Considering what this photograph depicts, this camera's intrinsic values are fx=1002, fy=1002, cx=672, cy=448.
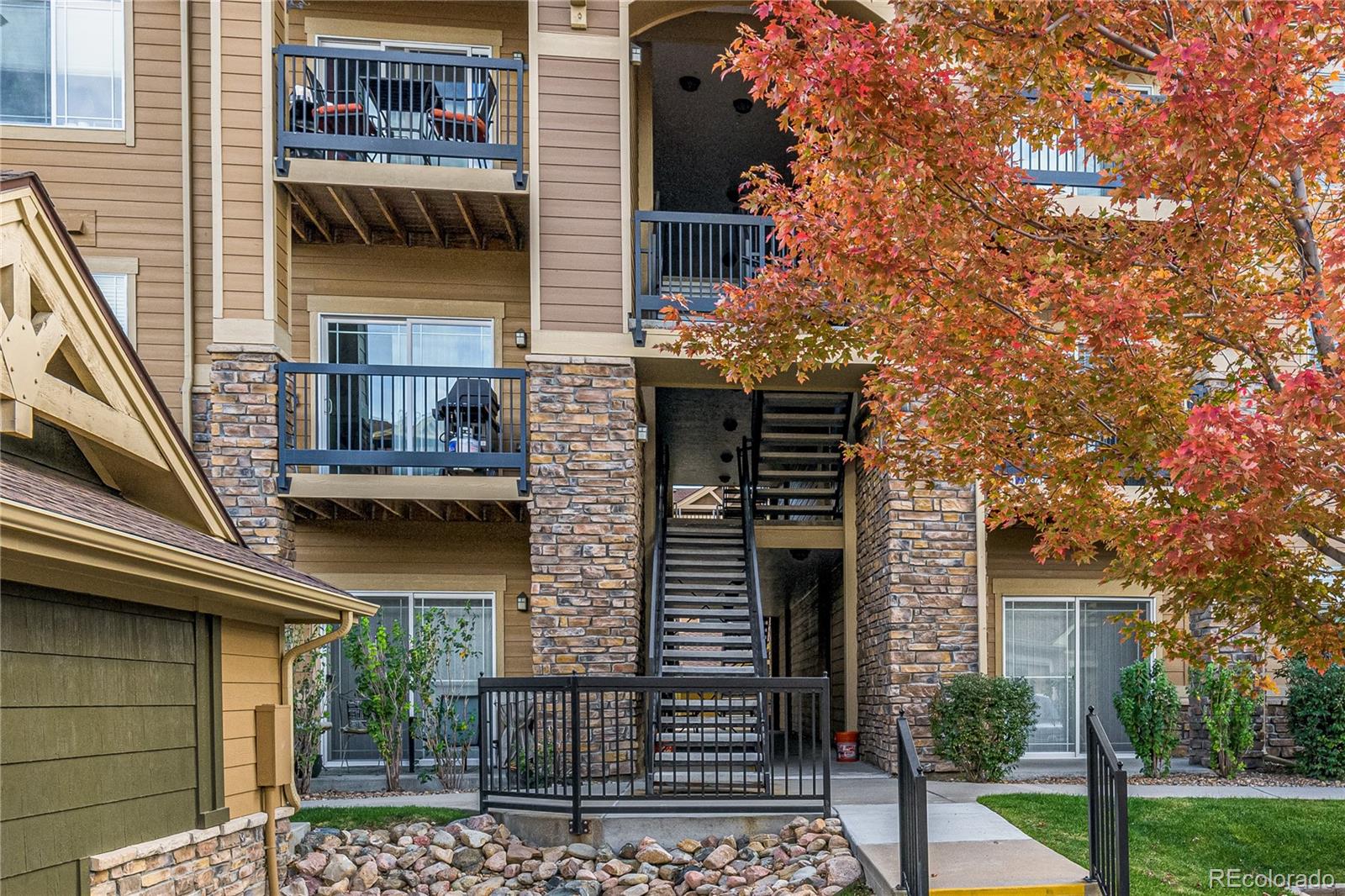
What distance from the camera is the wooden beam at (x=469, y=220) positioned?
1025cm

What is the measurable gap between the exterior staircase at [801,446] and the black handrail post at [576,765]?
5.60 metres

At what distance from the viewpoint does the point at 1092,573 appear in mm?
12141

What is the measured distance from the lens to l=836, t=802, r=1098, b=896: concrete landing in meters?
6.13

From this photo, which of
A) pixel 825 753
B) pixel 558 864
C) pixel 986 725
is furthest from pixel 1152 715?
pixel 558 864

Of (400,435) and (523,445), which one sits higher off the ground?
(400,435)

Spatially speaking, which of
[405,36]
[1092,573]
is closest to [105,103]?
[405,36]

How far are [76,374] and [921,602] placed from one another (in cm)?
804

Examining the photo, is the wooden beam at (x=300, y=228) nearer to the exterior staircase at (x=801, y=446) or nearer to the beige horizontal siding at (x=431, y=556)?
the beige horizontal siding at (x=431, y=556)

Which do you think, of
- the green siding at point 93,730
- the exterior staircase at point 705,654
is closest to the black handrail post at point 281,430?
the exterior staircase at point 705,654

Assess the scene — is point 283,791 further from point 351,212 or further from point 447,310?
point 351,212

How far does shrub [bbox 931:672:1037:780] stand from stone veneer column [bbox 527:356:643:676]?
10.5 ft

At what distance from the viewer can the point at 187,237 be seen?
10.3 m

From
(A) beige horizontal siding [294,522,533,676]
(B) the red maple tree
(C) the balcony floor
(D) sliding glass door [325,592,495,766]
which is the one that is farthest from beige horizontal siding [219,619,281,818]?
(C) the balcony floor

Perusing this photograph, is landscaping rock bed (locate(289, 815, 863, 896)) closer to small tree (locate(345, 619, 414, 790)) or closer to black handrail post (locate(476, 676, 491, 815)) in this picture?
black handrail post (locate(476, 676, 491, 815))
